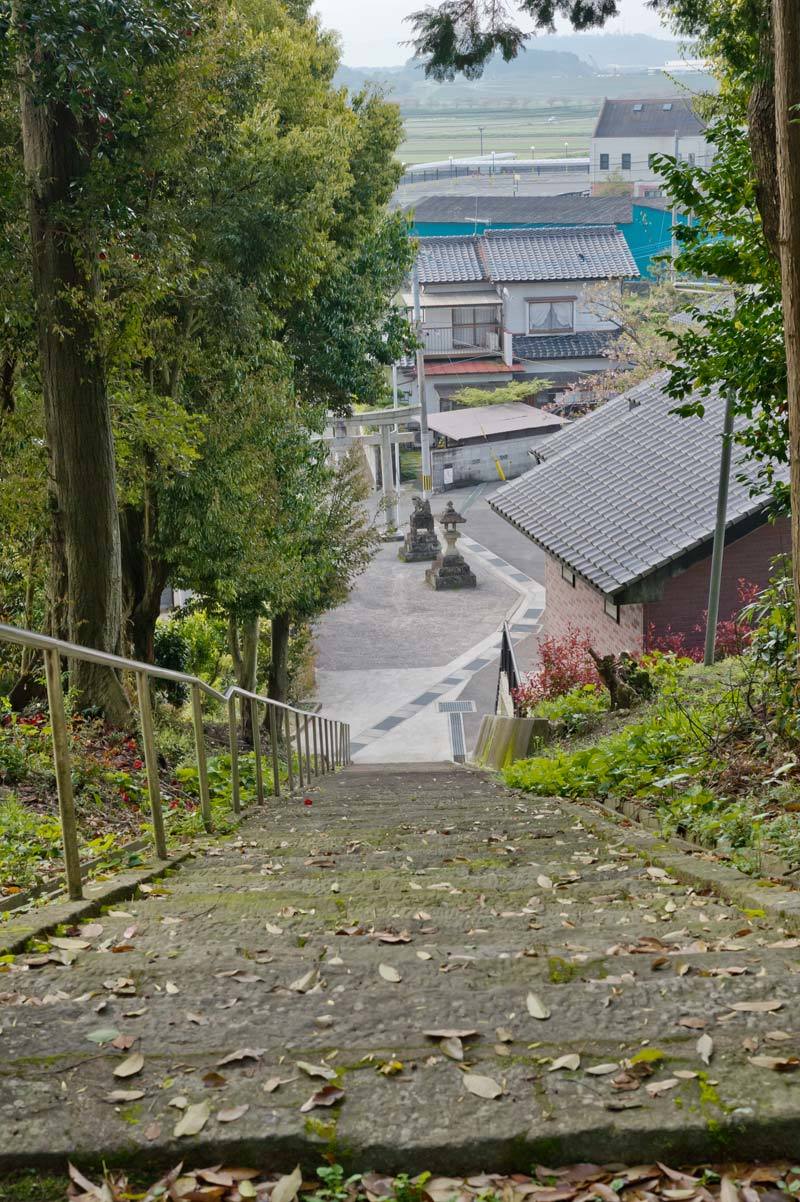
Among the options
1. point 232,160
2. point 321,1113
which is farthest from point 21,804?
point 232,160

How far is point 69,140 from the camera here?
8484 millimetres

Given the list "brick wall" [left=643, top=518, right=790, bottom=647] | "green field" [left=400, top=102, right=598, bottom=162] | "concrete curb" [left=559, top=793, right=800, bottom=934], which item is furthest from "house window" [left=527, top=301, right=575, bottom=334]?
"green field" [left=400, top=102, right=598, bottom=162]

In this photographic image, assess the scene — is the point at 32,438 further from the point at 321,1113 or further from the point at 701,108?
the point at 321,1113

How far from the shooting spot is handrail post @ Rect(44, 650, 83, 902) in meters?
3.77

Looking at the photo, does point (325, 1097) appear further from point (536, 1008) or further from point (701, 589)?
point (701, 589)

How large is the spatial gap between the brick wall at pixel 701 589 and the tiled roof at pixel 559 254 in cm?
3289

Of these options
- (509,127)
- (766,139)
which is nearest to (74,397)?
(766,139)

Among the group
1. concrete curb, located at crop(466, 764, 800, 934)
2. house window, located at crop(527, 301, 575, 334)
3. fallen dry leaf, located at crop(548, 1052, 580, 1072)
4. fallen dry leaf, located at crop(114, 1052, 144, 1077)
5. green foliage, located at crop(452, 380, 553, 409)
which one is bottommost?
concrete curb, located at crop(466, 764, 800, 934)

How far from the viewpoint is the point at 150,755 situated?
4.93 meters

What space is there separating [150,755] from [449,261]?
45035 millimetres

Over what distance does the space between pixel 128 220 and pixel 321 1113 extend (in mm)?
7885

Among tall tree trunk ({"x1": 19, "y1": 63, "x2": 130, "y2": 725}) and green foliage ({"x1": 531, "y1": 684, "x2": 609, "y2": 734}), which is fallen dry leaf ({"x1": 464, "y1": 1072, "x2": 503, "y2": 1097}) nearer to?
tall tree trunk ({"x1": 19, "y1": 63, "x2": 130, "y2": 725})

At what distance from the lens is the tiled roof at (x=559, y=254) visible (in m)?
46.1

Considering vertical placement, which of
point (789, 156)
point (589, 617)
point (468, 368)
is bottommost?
point (589, 617)
